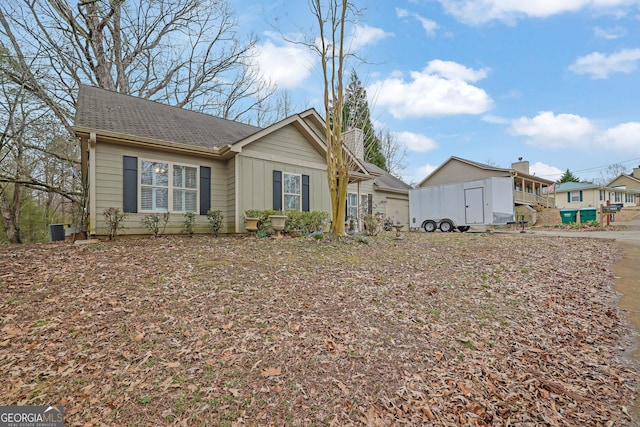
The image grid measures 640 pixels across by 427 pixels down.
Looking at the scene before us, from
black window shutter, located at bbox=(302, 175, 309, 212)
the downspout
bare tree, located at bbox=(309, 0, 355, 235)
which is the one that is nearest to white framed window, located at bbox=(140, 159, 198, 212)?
the downspout

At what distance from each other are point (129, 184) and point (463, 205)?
15451mm

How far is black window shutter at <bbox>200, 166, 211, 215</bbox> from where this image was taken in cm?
948

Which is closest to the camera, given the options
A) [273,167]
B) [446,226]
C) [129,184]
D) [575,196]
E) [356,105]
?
[129,184]

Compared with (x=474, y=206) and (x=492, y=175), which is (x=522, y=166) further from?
(x=474, y=206)

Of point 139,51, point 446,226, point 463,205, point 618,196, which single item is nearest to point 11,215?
point 139,51

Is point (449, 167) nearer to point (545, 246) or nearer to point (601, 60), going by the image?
point (601, 60)

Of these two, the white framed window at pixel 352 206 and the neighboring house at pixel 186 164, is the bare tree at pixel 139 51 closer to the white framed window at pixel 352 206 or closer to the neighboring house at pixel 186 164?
the neighboring house at pixel 186 164

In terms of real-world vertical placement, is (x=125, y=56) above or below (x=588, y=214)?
above

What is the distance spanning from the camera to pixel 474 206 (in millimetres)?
15617

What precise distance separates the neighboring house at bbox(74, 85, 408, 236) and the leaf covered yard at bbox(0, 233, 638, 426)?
10.2 feet

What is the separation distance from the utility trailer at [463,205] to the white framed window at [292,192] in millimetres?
9589

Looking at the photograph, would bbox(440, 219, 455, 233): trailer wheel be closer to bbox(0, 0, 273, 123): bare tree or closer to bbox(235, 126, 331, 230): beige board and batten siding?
bbox(235, 126, 331, 230): beige board and batten siding

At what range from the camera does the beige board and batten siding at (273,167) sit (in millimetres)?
9570

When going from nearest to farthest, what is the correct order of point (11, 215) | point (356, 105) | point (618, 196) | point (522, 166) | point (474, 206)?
point (356, 105)
point (11, 215)
point (474, 206)
point (522, 166)
point (618, 196)
